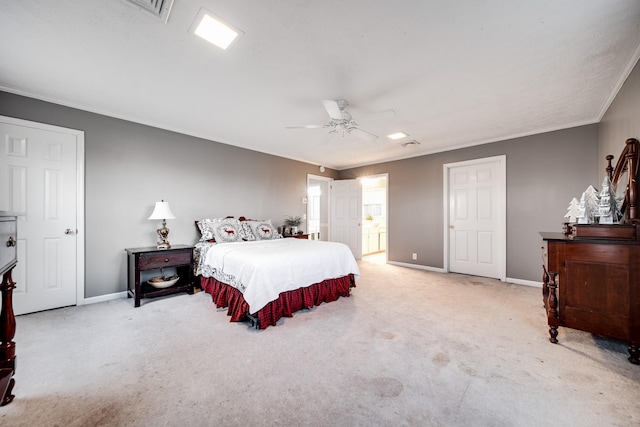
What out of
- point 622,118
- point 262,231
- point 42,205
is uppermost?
point 622,118

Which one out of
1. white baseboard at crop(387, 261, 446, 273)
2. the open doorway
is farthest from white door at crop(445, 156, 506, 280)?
the open doorway

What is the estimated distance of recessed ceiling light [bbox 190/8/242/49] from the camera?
171 centimetres

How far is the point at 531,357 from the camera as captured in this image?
6.57ft

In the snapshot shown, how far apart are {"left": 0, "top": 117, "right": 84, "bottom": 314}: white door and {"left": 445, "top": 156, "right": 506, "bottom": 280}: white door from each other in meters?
5.84

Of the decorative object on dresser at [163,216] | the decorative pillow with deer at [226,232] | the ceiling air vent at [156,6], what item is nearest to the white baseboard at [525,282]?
the decorative pillow with deer at [226,232]

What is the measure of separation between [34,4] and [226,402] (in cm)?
279

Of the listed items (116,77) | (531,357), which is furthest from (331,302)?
(116,77)

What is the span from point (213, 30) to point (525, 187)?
4.74 m

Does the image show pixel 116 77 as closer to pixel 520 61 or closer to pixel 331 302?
pixel 331 302

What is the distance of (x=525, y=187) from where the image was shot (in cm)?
406

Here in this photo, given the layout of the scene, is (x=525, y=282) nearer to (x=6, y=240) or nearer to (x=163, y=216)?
(x=163, y=216)

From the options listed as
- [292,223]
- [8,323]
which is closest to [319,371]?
[8,323]

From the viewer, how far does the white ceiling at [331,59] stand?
1664mm

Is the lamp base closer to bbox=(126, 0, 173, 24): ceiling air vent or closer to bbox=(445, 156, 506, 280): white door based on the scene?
bbox=(126, 0, 173, 24): ceiling air vent
